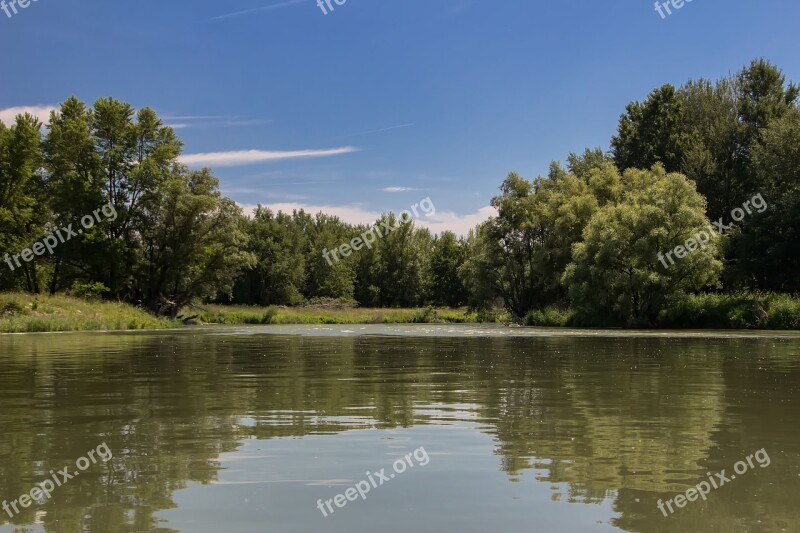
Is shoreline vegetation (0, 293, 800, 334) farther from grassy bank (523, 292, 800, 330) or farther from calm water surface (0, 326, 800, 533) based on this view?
calm water surface (0, 326, 800, 533)

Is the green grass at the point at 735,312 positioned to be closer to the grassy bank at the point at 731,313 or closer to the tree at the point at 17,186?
the grassy bank at the point at 731,313

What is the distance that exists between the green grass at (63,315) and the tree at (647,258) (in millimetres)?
34765

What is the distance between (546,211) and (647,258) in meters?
16.8

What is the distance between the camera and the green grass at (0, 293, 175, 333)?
1781 inches

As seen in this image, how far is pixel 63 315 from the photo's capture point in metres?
50.7

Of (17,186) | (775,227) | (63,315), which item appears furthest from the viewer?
(17,186)

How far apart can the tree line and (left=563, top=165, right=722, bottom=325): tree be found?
121mm

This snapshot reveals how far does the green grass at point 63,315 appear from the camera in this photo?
148 ft

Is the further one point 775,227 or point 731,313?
point 775,227

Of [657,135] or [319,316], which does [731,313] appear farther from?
[319,316]

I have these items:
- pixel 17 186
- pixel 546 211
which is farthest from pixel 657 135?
pixel 17 186

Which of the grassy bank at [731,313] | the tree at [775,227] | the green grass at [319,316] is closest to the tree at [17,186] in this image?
the green grass at [319,316]

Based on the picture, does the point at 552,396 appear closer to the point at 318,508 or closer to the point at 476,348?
the point at 318,508

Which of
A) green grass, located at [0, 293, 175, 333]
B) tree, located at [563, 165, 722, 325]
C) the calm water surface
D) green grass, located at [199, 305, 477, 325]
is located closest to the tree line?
tree, located at [563, 165, 722, 325]
